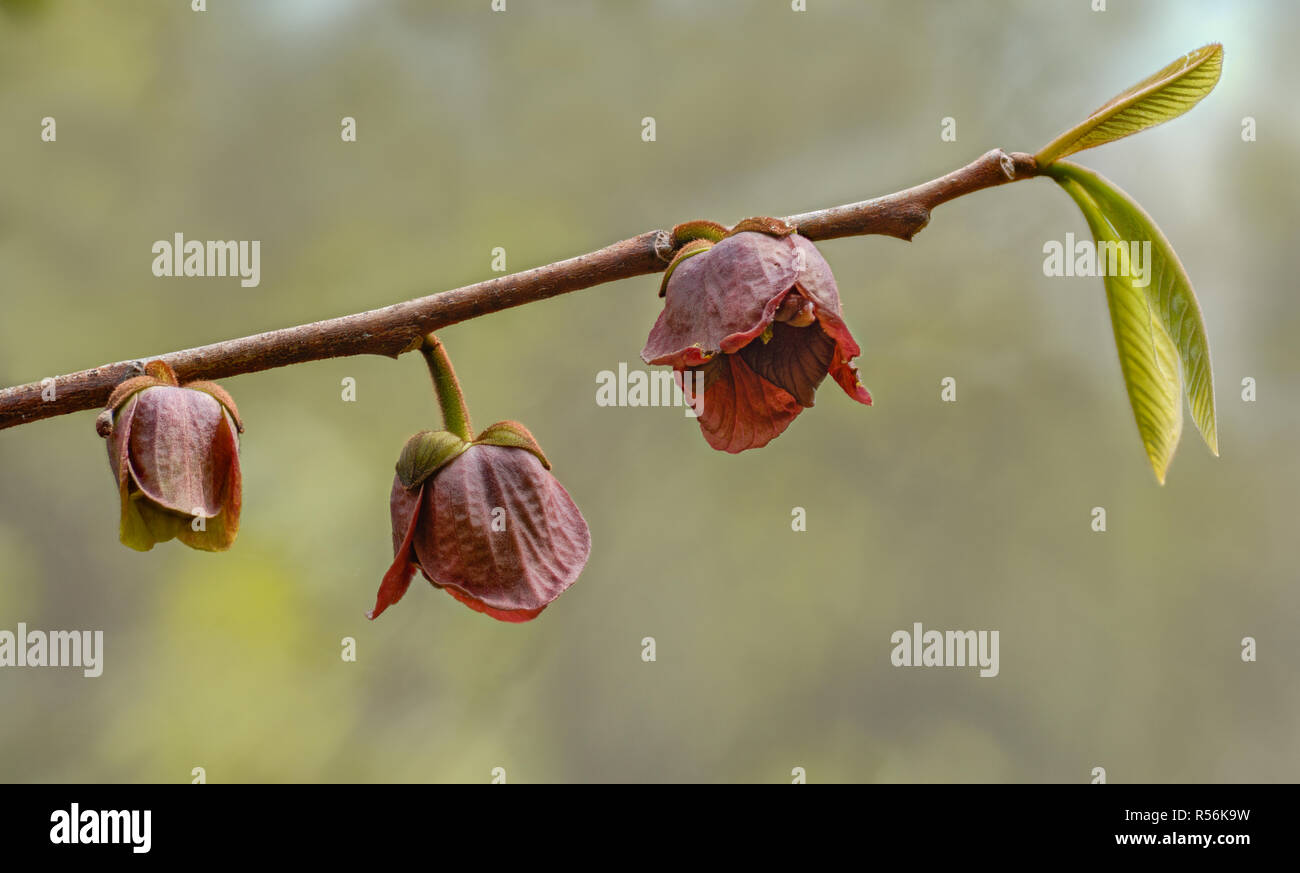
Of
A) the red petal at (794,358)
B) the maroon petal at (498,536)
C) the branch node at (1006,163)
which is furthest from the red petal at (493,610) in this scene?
the branch node at (1006,163)

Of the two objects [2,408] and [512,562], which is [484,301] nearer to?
[512,562]

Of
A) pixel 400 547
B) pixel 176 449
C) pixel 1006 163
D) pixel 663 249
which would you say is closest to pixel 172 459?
pixel 176 449

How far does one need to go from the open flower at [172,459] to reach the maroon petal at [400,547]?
10 centimetres

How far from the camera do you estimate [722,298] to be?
60cm

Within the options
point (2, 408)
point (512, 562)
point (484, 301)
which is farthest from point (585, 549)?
point (2, 408)

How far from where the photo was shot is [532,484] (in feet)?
2.38

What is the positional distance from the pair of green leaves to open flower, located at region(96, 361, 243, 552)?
0.54 m

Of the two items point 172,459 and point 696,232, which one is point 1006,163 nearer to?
point 696,232

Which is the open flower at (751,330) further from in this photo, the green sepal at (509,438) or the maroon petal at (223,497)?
the maroon petal at (223,497)

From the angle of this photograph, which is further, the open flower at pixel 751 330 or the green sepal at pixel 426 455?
the green sepal at pixel 426 455

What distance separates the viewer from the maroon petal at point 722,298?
59 cm

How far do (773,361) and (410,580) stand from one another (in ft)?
0.92

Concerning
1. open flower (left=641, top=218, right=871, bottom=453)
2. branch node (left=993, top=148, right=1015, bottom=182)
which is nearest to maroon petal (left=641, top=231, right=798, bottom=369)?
open flower (left=641, top=218, right=871, bottom=453)

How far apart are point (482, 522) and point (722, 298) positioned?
22 cm
